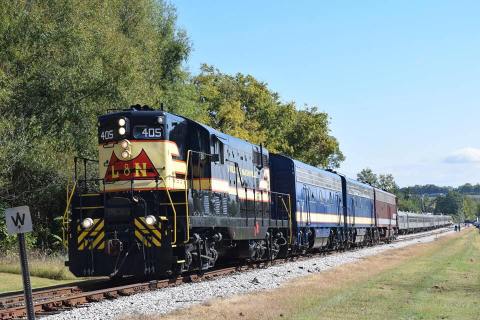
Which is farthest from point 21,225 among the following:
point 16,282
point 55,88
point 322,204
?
point 322,204

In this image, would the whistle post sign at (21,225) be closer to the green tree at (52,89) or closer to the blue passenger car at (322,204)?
the green tree at (52,89)

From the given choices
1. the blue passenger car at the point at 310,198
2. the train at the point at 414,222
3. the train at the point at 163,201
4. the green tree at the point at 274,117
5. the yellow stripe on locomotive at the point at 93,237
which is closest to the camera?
the train at the point at 163,201

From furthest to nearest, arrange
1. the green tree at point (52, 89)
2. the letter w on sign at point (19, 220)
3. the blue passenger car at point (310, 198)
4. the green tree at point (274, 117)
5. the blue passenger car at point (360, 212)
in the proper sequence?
the green tree at point (274, 117)
the blue passenger car at point (360, 212)
the blue passenger car at point (310, 198)
the green tree at point (52, 89)
the letter w on sign at point (19, 220)

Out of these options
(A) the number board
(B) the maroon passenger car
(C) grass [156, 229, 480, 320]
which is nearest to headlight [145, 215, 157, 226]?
(A) the number board

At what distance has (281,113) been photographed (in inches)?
2635

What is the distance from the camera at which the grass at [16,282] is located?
1823 centimetres

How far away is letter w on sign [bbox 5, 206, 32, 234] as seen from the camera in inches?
349

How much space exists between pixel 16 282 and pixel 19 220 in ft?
38.1

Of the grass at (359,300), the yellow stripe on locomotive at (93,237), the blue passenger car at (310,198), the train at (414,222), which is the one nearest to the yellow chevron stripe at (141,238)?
the yellow stripe on locomotive at (93,237)

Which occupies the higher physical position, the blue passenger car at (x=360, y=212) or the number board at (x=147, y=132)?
the number board at (x=147, y=132)

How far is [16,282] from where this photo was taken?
19484 millimetres

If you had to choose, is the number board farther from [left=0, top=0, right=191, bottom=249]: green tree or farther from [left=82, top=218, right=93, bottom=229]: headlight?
[left=0, top=0, right=191, bottom=249]: green tree

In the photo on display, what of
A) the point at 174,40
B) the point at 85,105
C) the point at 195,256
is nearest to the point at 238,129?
the point at 174,40

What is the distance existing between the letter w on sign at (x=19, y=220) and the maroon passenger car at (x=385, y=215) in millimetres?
41139
